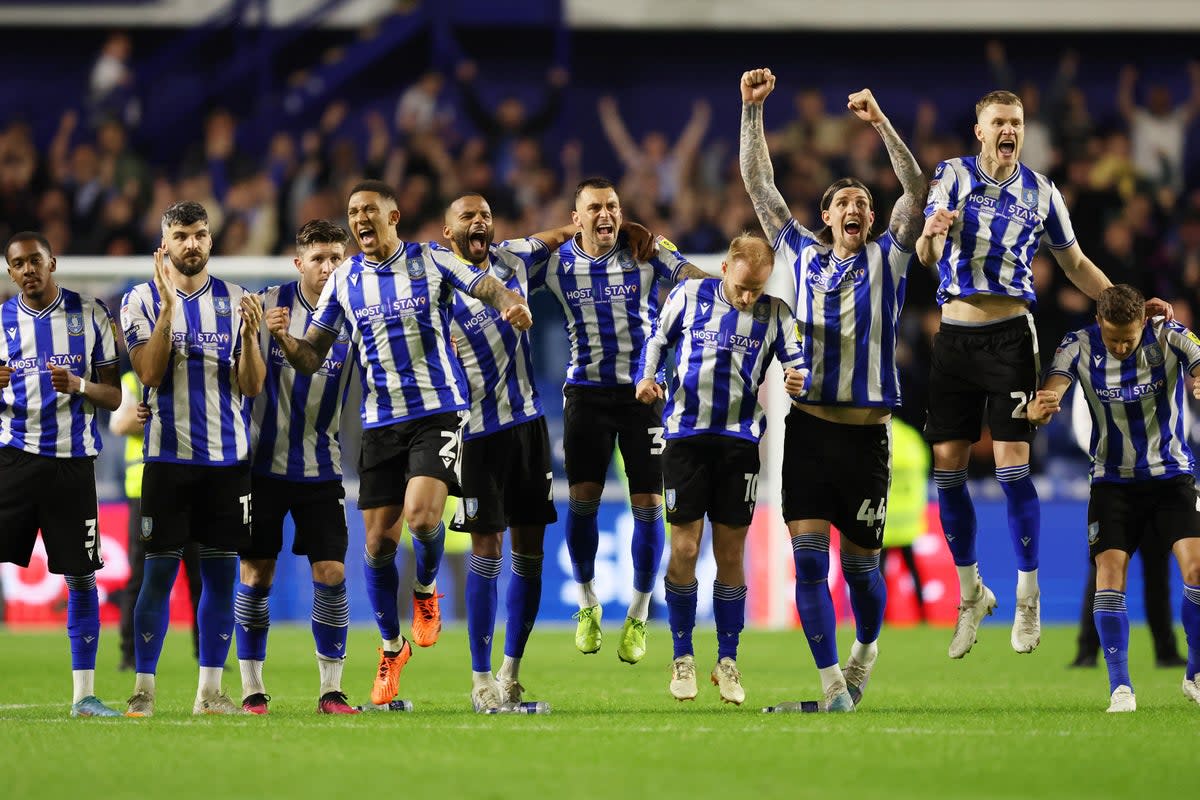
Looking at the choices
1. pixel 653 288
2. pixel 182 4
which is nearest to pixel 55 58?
pixel 182 4

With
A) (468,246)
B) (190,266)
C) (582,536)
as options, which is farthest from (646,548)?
(190,266)

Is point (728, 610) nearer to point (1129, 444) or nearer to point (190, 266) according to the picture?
point (1129, 444)

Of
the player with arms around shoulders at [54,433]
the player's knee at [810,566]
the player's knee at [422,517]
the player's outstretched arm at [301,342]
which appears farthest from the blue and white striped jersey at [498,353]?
the player with arms around shoulders at [54,433]

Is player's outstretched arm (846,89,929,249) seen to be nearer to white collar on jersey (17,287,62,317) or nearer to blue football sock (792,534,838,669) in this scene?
blue football sock (792,534,838,669)

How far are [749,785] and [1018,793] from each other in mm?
959

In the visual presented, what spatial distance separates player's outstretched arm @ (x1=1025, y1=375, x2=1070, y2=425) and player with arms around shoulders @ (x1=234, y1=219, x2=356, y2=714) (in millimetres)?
3573

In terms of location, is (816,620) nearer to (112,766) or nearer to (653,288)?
(653,288)

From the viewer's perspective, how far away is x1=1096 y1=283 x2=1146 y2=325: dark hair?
9148 millimetres

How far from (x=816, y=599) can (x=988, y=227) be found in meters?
2.17

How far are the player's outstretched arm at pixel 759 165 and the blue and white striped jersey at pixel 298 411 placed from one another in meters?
2.29

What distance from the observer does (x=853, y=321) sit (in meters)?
9.11

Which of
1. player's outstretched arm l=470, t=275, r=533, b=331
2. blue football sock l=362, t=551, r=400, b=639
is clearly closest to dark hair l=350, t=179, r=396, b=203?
player's outstretched arm l=470, t=275, r=533, b=331

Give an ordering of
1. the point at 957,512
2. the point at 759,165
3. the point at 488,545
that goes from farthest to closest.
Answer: the point at 957,512 < the point at 759,165 < the point at 488,545

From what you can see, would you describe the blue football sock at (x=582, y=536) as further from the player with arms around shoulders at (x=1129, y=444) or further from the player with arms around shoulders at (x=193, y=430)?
the player with arms around shoulders at (x=1129, y=444)
